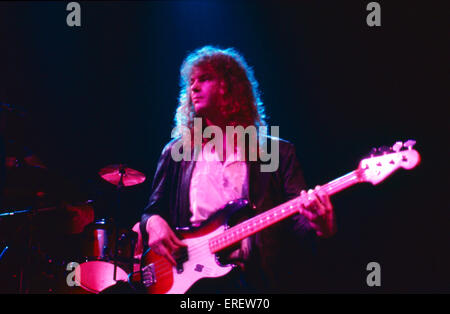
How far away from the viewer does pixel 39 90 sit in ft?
14.4

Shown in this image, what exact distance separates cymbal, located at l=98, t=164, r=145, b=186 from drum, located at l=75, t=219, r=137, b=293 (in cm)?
52

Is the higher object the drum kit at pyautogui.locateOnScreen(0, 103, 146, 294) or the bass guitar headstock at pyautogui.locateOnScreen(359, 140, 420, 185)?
the bass guitar headstock at pyautogui.locateOnScreen(359, 140, 420, 185)

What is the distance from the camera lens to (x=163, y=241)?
7.61 feet

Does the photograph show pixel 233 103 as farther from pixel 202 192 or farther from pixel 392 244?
pixel 392 244

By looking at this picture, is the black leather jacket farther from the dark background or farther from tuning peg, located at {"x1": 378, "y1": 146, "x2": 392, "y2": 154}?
the dark background

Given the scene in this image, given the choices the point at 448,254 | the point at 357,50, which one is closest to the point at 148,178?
the point at 357,50

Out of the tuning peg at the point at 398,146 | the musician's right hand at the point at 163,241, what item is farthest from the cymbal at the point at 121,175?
the tuning peg at the point at 398,146

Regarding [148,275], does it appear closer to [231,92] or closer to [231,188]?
[231,188]

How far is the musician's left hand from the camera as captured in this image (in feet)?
6.81

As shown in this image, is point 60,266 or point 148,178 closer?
point 60,266

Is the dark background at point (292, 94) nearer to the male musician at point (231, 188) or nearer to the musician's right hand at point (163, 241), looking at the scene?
the male musician at point (231, 188)

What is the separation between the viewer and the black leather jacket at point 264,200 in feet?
7.37

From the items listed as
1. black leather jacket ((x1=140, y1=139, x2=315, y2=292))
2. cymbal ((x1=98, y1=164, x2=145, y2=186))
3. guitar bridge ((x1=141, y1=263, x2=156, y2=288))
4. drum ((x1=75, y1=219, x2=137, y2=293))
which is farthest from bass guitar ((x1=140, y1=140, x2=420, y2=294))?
cymbal ((x1=98, y1=164, x2=145, y2=186))

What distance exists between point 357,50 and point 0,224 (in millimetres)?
3799
